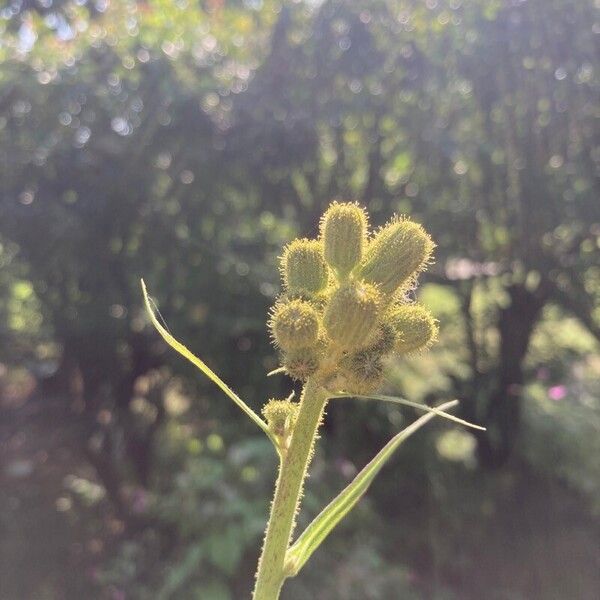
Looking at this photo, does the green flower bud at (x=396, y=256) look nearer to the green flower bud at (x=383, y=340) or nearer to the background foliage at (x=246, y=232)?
the green flower bud at (x=383, y=340)

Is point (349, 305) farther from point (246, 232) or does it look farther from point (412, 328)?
point (246, 232)

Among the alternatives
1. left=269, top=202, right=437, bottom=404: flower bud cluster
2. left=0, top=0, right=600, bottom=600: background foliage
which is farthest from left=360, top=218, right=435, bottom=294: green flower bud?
left=0, top=0, right=600, bottom=600: background foliage

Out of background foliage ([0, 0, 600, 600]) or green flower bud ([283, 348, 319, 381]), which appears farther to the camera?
background foliage ([0, 0, 600, 600])

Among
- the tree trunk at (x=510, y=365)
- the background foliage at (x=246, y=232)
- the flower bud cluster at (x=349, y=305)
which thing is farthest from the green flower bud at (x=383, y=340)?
the tree trunk at (x=510, y=365)

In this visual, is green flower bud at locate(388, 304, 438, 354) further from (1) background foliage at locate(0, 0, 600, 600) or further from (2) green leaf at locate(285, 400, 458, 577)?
(1) background foliage at locate(0, 0, 600, 600)

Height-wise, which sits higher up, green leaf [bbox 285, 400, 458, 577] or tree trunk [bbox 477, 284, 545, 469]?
green leaf [bbox 285, 400, 458, 577]

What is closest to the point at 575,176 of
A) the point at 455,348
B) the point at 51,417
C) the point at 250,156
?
the point at 455,348

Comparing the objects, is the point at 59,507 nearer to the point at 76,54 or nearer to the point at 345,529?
the point at 345,529
